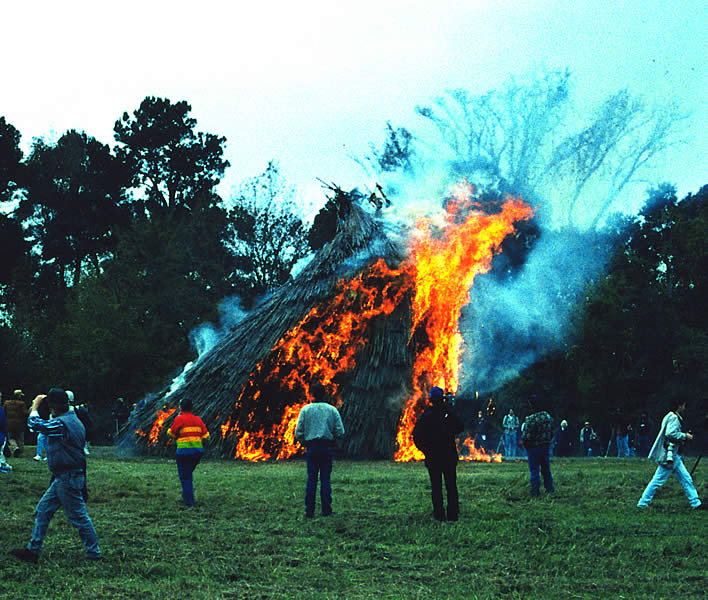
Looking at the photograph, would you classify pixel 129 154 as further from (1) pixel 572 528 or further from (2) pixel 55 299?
(1) pixel 572 528

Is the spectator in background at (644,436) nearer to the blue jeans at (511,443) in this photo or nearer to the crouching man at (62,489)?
the blue jeans at (511,443)

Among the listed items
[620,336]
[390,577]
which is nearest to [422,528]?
[390,577]

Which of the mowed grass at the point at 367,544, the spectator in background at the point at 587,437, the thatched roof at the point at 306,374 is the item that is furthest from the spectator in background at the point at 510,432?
the mowed grass at the point at 367,544

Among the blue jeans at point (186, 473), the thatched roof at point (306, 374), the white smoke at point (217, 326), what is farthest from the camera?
the white smoke at point (217, 326)

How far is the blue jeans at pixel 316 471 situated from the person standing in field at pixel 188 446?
6.39 ft

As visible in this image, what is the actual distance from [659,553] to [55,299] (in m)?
49.0

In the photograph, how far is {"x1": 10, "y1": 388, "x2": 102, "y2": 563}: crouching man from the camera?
829 cm

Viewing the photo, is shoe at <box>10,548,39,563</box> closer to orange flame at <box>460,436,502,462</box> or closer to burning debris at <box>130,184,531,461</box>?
burning debris at <box>130,184,531,461</box>

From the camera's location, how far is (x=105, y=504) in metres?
12.8

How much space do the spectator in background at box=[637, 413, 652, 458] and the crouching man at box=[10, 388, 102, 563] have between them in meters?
26.9

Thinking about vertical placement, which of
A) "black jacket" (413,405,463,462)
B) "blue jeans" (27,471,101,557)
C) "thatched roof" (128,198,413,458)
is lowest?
"blue jeans" (27,471,101,557)

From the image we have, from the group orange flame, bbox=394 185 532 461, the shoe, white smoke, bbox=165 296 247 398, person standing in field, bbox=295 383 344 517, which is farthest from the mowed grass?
white smoke, bbox=165 296 247 398

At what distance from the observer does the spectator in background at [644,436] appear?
105 ft

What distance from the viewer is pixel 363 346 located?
77.1 feet
